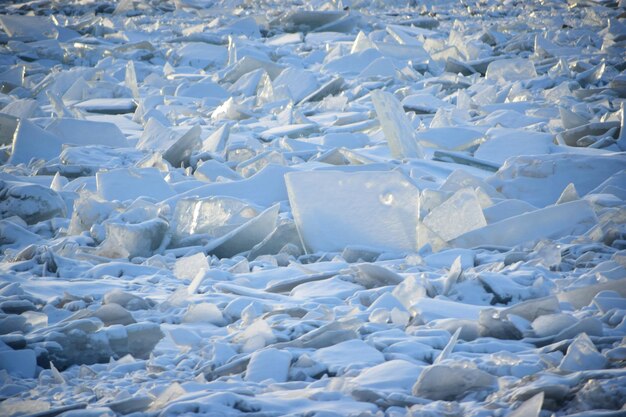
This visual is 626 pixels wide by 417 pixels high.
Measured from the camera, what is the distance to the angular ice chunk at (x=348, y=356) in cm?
202

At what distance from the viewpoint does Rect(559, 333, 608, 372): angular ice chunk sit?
1.82 meters

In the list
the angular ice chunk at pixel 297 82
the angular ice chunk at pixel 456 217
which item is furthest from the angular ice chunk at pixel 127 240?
the angular ice chunk at pixel 297 82

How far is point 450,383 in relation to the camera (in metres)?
1.80

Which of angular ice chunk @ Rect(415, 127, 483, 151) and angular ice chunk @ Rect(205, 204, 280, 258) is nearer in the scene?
angular ice chunk @ Rect(205, 204, 280, 258)

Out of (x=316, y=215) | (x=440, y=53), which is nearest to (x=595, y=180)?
(x=316, y=215)

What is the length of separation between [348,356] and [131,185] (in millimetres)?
2231

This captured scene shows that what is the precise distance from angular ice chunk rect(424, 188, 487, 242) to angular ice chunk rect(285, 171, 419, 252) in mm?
94

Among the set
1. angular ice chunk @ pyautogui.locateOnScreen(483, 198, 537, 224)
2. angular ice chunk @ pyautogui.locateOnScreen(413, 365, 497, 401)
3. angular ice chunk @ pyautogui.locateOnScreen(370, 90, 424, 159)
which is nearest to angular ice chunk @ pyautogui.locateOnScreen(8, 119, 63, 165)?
angular ice chunk @ pyautogui.locateOnScreen(370, 90, 424, 159)

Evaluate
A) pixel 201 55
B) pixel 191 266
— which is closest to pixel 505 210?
pixel 191 266

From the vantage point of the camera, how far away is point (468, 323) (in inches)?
86.5

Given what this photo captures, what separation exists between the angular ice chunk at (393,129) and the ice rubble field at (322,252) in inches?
0.4

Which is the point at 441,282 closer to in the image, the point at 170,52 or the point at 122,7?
the point at 170,52

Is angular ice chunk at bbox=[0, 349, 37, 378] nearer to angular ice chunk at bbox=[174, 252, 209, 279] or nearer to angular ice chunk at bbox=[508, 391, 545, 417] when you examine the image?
angular ice chunk at bbox=[174, 252, 209, 279]

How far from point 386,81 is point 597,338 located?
5.52m
